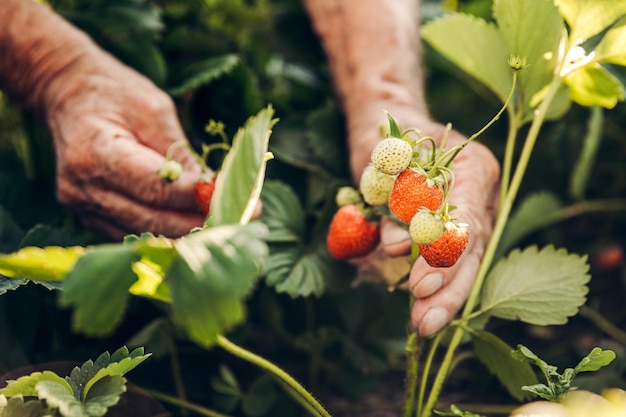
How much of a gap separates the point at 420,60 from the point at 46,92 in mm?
551

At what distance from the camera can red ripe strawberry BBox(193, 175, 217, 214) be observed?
0.70 m

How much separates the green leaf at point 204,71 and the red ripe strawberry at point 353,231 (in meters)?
0.31

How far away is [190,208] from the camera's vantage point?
0.75 meters

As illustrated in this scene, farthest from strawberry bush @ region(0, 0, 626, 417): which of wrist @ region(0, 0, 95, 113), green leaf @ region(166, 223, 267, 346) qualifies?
wrist @ region(0, 0, 95, 113)

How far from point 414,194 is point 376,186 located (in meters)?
0.09

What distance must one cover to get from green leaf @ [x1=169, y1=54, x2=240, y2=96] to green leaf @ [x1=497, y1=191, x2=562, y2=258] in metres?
0.44

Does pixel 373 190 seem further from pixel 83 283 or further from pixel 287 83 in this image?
pixel 287 83

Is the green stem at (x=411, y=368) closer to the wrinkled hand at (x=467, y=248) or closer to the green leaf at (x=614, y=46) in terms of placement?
the wrinkled hand at (x=467, y=248)

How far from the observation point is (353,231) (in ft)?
2.25

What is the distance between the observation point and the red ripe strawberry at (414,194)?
54 centimetres

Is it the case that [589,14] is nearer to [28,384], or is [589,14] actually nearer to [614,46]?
[614,46]

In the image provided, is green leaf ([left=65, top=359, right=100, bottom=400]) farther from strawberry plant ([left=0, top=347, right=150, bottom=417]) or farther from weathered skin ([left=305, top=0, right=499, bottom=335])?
weathered skin ([left=305, top=0, right=499, bottom=335])

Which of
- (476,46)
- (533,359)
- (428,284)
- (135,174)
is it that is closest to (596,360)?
(533,359)

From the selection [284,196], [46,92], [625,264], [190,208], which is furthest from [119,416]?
[625,264]
